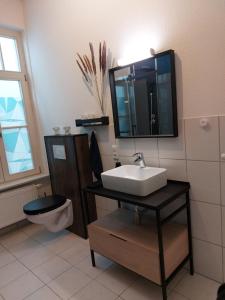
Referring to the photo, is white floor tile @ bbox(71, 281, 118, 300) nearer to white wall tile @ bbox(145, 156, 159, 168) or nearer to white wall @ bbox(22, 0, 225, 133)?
white wall tile @ bbox(145, 156, 159, 168)

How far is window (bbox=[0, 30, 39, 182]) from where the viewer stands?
2.77 meters

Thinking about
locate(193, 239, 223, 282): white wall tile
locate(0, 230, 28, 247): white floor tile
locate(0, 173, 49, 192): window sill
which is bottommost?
locate(0, 230, 28, 247): white floor tile

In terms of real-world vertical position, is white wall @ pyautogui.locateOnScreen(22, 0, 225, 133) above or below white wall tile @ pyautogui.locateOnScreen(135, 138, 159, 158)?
above

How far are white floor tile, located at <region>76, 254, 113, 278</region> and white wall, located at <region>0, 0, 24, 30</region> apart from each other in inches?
110

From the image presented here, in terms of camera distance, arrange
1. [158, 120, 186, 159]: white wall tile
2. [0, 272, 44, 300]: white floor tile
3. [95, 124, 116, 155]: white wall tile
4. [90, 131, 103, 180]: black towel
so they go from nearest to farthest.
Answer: [158, 120, 186, 159]: white wall tile → [0, 272, 44, 300]: white floor tile → [95, 124, 116, 155]: white wall tile → [90, 131, 103, 180]: black towel

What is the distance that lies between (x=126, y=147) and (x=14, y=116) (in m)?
1.69

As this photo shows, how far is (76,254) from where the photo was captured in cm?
220

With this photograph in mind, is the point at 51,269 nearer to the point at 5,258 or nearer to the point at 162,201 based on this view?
the point at 5,258

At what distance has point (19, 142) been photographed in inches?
116

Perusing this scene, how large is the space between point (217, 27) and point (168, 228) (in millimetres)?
1425

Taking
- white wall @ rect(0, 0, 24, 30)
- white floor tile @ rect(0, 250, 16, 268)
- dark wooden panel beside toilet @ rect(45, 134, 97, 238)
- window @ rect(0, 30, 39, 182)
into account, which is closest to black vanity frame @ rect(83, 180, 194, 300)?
dark wooden panel beside toilet @ rect(45, 134, 97, 238)

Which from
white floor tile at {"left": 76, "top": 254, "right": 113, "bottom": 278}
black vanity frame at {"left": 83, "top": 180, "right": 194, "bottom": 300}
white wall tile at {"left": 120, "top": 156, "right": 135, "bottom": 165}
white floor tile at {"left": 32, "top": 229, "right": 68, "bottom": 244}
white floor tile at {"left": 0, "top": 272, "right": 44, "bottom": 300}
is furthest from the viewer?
white floor tile at {"left": 32, "top": 229, "right": 68, "bottom": 244}

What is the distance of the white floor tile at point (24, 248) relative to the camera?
7.59 feet

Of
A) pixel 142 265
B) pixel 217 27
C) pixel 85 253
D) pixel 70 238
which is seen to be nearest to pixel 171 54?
pixel 217 27
